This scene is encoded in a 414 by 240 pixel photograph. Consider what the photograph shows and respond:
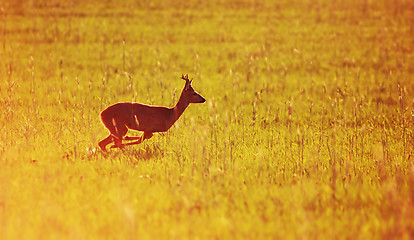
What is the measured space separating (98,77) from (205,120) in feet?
15.4

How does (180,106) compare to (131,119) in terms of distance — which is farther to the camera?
(180,106)

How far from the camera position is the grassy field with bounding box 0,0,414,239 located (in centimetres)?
523

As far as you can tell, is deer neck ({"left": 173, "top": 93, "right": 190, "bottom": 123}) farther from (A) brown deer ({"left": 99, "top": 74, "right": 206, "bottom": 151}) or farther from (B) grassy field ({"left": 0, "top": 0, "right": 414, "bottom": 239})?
(B) grassy field ({"left": 0, "top": 0, "right": 414, "bottom": 239})

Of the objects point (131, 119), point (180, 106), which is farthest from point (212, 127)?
point (131, 119)

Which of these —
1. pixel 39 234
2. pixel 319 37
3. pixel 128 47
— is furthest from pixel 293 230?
pixel 319 37

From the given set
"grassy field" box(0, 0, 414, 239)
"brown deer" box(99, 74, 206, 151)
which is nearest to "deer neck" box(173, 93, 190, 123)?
"brown deer" box(99, 74, 206, 151)

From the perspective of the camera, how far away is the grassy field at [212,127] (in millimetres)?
5230

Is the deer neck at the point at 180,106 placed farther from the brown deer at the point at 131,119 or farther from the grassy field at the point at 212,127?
the grassy field at the point at 212,127

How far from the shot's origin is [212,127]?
1000 cm

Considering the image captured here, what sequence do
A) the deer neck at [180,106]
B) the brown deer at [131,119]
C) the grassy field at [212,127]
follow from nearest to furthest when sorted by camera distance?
the grassy field at [212,127], the brown deer at [131,119], the deer neck at [180,106]

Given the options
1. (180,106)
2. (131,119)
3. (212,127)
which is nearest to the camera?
(131,119)

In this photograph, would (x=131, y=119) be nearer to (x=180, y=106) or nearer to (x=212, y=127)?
(x=180, y=106)

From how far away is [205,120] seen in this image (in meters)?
10.7

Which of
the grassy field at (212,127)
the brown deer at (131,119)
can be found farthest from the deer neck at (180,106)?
the grassy field at (212,127)
